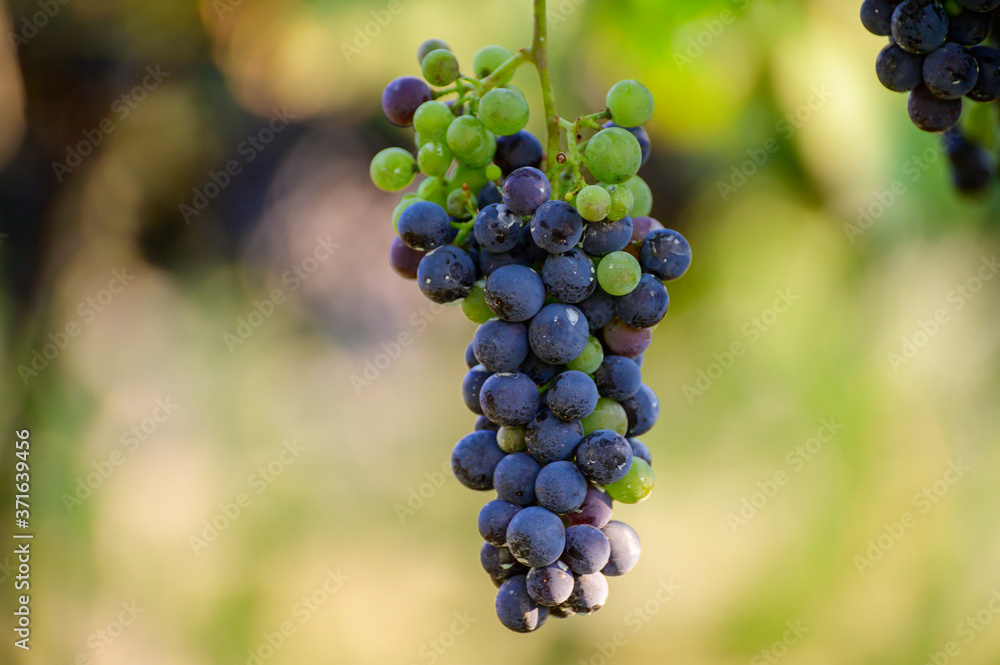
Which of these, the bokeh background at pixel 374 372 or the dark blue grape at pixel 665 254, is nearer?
the dark blue grape at pixel 665 254

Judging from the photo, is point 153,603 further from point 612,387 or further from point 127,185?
point 612,387

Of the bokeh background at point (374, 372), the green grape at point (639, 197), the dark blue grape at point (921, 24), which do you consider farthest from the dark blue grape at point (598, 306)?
the bokeh background at point (374, 372)

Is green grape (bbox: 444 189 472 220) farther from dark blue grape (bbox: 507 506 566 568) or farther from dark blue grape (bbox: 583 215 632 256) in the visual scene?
dark blue grape (bbox: 507 506 566 568)

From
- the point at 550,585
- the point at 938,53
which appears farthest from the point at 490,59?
the point at 550,585

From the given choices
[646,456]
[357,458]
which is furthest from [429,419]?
[646,456]

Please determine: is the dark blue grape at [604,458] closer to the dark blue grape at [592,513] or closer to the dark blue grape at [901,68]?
the dark blue grape at [592,513]

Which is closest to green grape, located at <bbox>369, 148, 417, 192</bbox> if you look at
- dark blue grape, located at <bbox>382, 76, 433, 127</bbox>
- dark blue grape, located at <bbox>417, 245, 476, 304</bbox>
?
dark blue grape, located at <bbox>382, 76, 433, 127</bbox>
